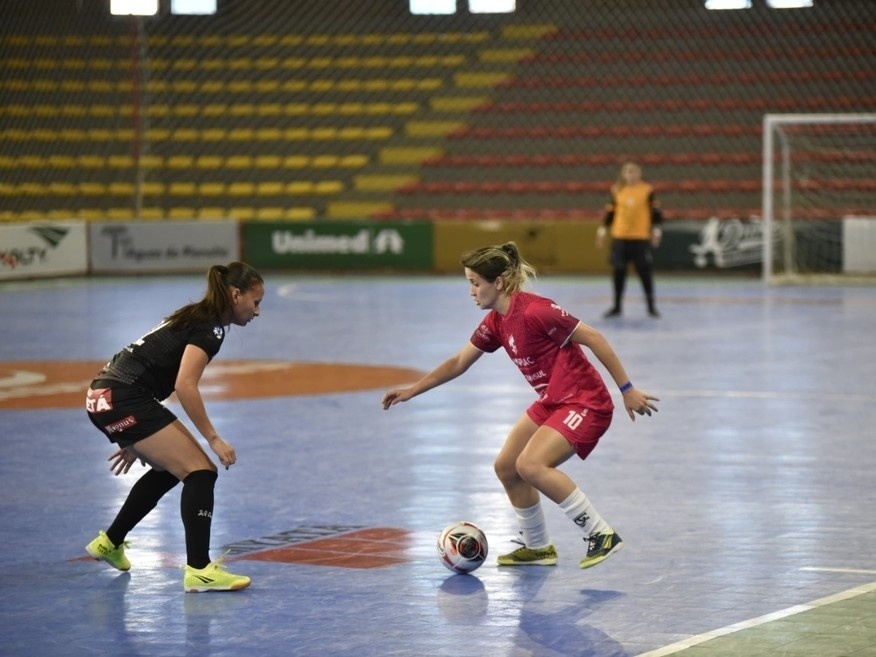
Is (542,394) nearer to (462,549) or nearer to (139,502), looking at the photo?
(462,549)

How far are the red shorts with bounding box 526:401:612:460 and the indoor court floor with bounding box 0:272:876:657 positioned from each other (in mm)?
596

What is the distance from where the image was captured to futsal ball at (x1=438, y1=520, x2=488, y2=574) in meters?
7.10

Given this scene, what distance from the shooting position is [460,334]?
18469 mm

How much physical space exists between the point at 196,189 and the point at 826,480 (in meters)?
25.4

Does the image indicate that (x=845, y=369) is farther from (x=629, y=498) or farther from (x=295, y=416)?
(x=629, y=498)

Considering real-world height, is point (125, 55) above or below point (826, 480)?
above

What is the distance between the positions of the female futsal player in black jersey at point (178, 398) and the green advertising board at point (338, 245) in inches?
907

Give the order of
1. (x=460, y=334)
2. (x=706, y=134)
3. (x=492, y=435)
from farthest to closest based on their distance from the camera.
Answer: (x=706, y=134) < (x=460, y=334) < (x=492, y=435)

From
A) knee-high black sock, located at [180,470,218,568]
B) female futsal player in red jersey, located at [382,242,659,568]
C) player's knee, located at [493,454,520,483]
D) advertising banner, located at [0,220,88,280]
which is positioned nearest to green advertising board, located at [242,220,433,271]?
advertising banner, located at [0,220,88,280]

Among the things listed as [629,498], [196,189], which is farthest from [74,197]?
[629,498]

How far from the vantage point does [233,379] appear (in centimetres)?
1477

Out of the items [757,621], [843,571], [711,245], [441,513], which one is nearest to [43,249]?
[711,245]

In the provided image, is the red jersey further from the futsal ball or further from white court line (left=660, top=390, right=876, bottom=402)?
white court line (left=660, top=390, right=876, bottom=402)

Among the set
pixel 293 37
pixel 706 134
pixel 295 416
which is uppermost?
pixel 293 37
